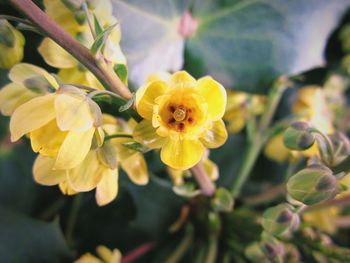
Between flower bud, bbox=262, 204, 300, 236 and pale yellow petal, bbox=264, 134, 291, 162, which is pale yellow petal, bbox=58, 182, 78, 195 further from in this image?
pale yellow petal, bbox=264, 134, 291, 162

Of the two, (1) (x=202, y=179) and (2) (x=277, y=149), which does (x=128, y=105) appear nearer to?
(1) (x=202, y=179)

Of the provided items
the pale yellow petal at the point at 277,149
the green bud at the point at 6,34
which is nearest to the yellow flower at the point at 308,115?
the pale yellow petal at the point at 277,149

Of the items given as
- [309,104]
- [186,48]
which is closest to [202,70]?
[186,48]

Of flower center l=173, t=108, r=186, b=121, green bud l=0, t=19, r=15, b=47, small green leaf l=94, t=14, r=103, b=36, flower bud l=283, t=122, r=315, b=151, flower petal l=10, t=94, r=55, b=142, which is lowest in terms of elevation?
flower bud l=283, t=122, r=315, b=151

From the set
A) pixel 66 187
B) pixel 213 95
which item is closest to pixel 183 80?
pixel 213 95

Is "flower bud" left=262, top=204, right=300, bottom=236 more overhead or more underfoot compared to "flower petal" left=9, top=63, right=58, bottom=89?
more underfoot

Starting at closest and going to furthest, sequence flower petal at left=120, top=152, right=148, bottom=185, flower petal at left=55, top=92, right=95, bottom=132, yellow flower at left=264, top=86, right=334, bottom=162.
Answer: flower petal at left=55, top=92, right=95, bottom=132 < flower petal at left=120, top=152, right=148, bottom=185 < yellow flower at left=264, top=86, right=334, bottom=162

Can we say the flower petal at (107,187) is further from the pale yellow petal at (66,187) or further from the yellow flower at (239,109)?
the yellow flower at (239,109)

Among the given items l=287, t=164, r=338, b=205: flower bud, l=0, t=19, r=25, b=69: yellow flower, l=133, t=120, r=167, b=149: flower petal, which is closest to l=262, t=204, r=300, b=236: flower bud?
l=287, t=164, r=338, b=205: flower bud
